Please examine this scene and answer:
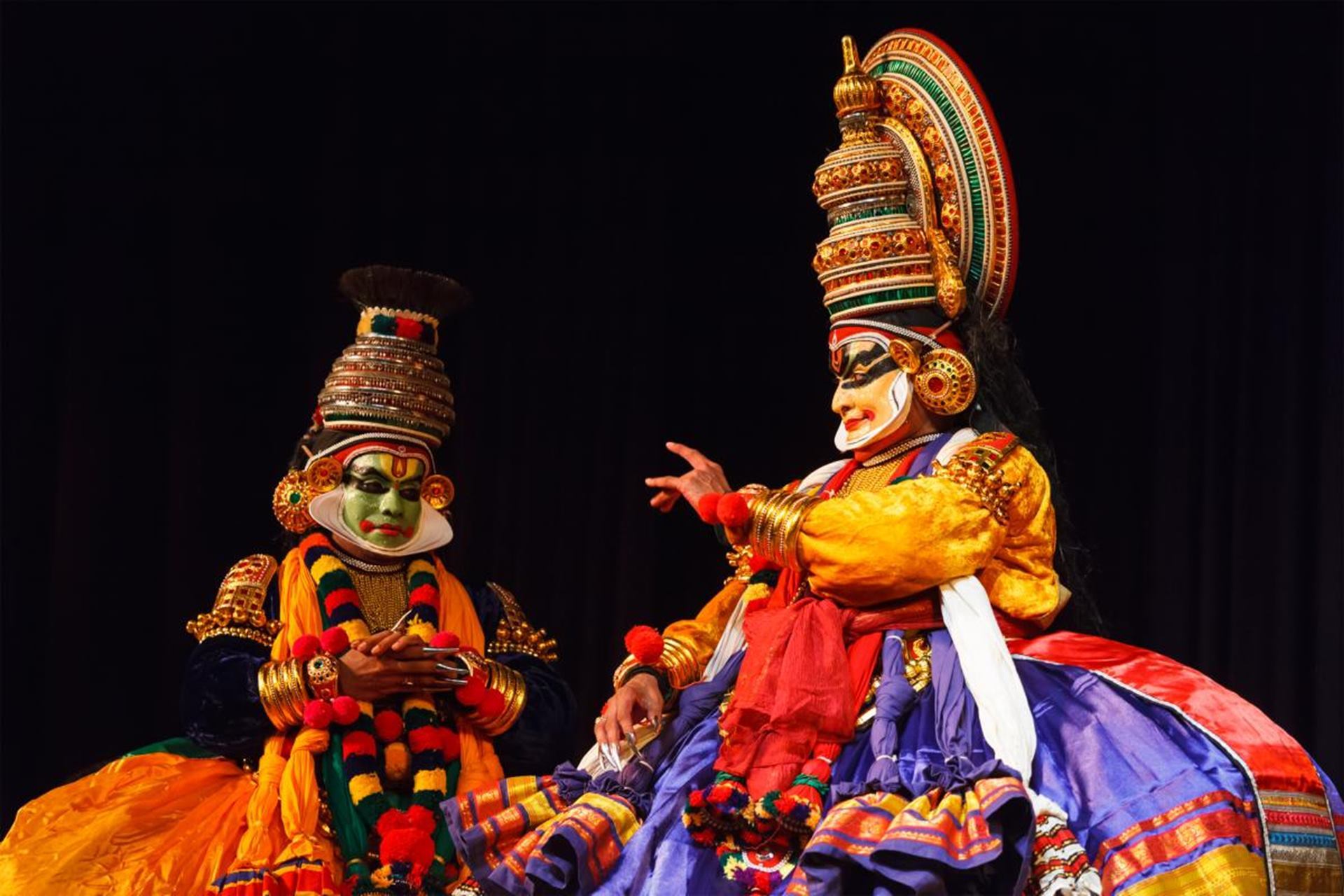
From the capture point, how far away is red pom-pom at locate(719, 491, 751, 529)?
3.38m

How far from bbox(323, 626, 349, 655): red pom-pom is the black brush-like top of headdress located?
32.0 inches

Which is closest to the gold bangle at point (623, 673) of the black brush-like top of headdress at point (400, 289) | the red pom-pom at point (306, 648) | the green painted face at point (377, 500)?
the red pom-pom at point (306, 648)

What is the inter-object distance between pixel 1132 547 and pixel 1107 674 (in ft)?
4.31

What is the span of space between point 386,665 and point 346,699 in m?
0.11

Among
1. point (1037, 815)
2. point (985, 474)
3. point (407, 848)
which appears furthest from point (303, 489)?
point (1037, 815)

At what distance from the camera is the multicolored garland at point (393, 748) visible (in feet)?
12.3

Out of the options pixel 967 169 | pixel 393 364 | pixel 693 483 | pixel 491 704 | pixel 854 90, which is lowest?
pixel 491 704

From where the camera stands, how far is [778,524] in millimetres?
3375

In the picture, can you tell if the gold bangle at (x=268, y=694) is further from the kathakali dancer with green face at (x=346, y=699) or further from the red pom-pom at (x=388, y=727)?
the red pom-pom at (x=388, y=727)

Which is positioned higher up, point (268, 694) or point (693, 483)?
point (693, 483)

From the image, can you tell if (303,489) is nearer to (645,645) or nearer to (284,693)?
(284,693)

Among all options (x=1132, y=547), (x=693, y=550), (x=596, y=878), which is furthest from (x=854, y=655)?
(x=693, y=550)

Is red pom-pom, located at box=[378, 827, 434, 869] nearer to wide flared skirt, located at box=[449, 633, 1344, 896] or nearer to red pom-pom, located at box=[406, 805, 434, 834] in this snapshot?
red pom-pom, located at box=[406, 805, 434, 834]

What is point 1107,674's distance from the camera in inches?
129
